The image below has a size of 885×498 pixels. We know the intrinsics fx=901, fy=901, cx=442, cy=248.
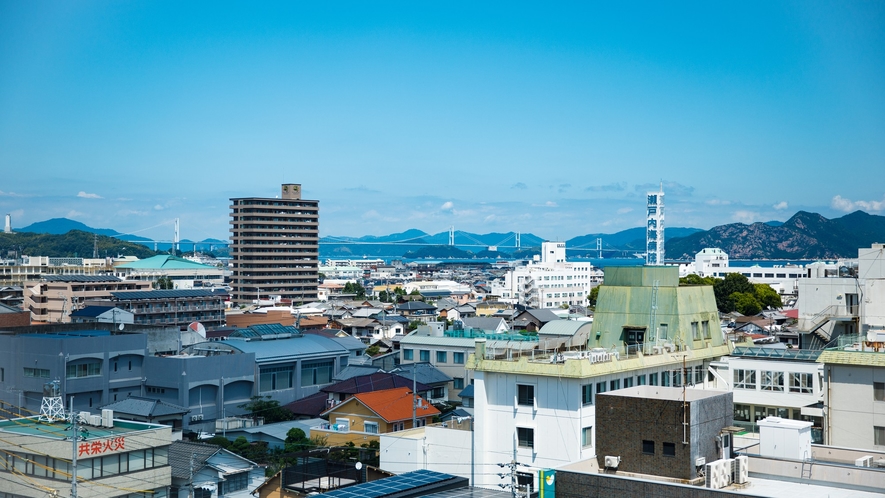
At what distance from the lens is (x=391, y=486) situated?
39.5 ft

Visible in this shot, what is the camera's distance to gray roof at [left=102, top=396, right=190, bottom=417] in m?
26.9

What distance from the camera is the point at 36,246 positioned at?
157m

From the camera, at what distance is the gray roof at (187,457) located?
62.3 ft

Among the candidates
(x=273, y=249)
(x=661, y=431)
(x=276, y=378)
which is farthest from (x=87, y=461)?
(x=273, y=249)

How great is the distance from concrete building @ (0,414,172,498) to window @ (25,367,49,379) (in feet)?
44.2

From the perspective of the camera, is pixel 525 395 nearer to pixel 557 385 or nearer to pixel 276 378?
pixel 557 385

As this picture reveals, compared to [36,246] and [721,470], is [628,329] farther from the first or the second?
[36,246]

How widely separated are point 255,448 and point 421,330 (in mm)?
13889

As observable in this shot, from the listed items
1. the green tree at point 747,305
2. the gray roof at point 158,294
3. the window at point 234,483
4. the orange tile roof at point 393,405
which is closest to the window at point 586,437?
the window at point 234,483

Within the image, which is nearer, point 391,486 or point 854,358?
point 391,486

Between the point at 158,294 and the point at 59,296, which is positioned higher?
the point at 158,294

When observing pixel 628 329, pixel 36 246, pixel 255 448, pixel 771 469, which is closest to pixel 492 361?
pixel 628 329

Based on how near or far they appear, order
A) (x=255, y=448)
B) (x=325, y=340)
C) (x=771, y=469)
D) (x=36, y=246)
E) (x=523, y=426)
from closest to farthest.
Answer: (x=771, y=469) < (x=523, y=426) < (x=255, y=448) < (x=325, y=340) < (x=36, y=246)

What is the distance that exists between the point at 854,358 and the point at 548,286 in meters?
80.7
